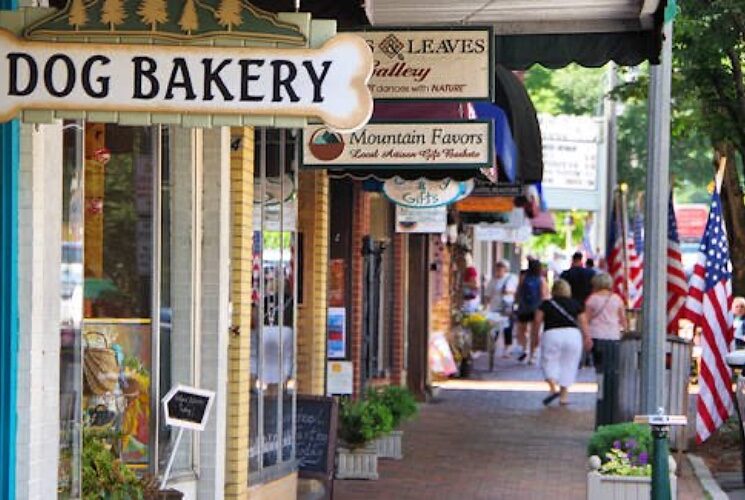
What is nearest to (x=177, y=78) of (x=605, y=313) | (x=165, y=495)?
(x=165, y=495)

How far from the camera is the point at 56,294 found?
280 inches

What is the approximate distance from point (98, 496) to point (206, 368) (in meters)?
2.01

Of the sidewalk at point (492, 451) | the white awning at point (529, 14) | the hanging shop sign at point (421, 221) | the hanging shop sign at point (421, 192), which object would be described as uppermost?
the white awning at point (529, 14)

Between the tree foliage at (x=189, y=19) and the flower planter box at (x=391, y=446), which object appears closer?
the tree foliage at (x=189, y=19)

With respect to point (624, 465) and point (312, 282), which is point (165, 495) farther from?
point (312, 282)

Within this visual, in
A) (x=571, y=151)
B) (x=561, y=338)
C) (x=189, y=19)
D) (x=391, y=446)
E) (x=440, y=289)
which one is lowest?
(x=391, y=446)

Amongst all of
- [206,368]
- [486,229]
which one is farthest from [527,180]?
[486,229]

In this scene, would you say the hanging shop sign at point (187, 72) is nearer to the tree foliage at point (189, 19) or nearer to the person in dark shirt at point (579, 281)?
the tree foliage at point (189, 19)

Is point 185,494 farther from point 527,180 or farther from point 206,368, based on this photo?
point 527,180

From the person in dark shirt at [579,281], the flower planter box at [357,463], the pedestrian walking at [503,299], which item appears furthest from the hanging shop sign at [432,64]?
the pedestrian walking at [503,299]

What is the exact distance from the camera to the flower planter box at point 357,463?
46.3 ft

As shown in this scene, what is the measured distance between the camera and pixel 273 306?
1191 centimetres

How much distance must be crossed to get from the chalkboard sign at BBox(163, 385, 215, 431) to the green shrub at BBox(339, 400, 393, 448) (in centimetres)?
529

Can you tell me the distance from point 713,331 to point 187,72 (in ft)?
32.4
